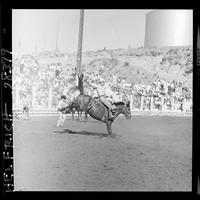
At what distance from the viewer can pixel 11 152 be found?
2.63m

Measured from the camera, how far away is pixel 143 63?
2619mm

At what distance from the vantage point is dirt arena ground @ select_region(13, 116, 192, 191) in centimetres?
262

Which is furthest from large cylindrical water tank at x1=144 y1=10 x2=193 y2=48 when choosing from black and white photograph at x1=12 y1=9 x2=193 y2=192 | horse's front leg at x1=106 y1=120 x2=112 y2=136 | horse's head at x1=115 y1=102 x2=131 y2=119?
horse's front leg at x1=106 y1=120 x2=112 y2=136

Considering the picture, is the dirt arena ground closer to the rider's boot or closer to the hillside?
the rider's boot

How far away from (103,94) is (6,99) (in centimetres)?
79

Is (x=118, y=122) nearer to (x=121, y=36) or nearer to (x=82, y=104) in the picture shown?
(x=82, y=104)

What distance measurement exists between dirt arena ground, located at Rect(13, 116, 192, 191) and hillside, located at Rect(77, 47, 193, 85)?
0.35m

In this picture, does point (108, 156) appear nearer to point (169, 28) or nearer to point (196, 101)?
point (196, 101)

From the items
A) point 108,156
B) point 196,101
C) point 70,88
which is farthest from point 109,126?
point 196,101

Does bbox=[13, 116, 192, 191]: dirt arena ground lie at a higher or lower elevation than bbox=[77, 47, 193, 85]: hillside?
lower

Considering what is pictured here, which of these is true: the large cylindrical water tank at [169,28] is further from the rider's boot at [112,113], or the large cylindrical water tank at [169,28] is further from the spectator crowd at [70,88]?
the rider's boot at [112,113]

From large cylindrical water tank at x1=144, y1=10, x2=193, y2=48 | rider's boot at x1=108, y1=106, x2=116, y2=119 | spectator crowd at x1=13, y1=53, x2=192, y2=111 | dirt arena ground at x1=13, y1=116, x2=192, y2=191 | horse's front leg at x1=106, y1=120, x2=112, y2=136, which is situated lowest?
dirt arena ground at x1=13, y1=116, x2=192, y2=191
